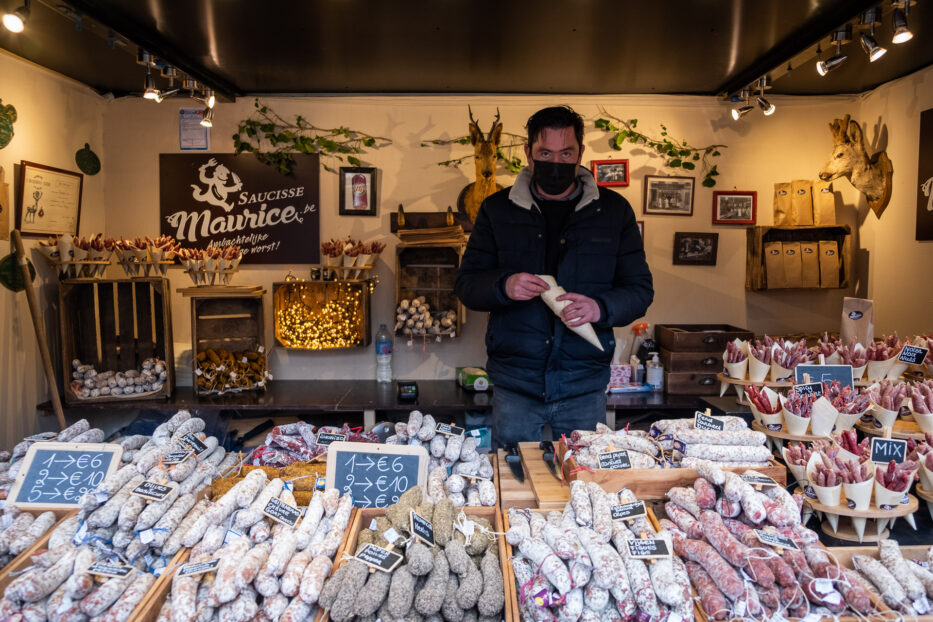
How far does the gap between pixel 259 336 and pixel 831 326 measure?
4.70 m

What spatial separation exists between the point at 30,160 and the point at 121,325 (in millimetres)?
1261

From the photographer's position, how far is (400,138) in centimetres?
491

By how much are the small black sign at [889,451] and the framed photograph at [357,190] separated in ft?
12.7

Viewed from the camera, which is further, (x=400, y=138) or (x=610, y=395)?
(x=400, y=138)

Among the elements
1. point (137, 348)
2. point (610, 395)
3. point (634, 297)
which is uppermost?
point (634, 297)

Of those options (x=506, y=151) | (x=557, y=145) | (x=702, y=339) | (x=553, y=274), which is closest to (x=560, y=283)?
(x=553, y=274)

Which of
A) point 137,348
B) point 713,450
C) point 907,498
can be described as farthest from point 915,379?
point 137,348

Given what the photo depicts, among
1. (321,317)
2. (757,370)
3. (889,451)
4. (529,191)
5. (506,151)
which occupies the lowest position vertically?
(889,451)

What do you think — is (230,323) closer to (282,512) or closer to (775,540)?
(282,512)

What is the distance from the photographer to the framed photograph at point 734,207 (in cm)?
498

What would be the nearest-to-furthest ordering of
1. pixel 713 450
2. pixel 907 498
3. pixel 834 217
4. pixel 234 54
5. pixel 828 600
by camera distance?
pixel 828 600 < pixel 907 498 < pixel 713 450 < pixel 234 54 < pixel 834 217

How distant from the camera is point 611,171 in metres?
4.95

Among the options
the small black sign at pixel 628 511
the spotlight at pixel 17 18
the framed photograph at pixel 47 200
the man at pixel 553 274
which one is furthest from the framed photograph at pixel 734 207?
the framed photograph at pixel 47 200

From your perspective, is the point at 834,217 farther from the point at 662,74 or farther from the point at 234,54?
the point at 234,54
